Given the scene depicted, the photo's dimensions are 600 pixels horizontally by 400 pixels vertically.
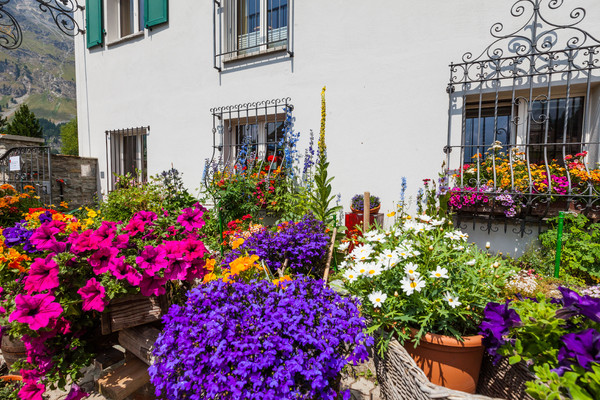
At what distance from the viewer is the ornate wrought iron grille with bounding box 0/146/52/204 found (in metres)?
5.56

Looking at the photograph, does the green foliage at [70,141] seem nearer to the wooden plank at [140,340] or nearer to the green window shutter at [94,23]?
the green window shutter at [94,23]

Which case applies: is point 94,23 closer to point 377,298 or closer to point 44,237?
point 44,237

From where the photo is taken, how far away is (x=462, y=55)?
3.29 m

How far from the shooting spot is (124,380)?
1.48 m

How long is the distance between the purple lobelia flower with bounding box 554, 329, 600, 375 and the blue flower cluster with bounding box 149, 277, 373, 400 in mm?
615

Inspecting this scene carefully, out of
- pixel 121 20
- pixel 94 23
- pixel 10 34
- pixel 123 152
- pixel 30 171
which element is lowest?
pixel 30 171

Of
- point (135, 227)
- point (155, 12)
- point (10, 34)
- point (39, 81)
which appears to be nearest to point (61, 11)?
point (10, 34)

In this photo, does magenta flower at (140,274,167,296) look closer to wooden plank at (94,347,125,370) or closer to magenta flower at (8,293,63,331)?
magenta flower at (8,293,63,331)

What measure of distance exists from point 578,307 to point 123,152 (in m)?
7.30

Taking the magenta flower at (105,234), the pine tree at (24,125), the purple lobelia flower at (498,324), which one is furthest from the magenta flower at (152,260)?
the pine tree at (24,125)

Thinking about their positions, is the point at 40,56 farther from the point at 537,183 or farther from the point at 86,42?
the point at 537,183

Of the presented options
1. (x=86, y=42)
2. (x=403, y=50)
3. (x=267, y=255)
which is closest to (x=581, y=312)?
(x=267, y=255)

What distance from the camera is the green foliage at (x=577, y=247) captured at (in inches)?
101

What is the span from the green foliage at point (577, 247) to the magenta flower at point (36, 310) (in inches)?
144
